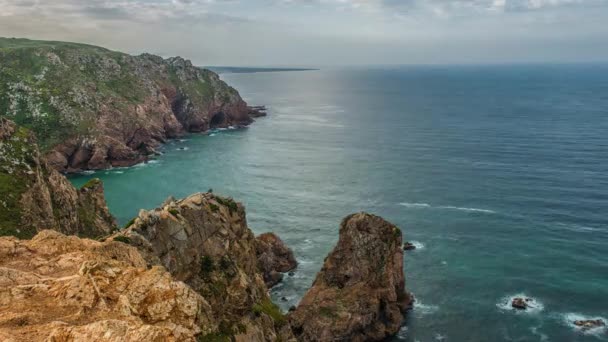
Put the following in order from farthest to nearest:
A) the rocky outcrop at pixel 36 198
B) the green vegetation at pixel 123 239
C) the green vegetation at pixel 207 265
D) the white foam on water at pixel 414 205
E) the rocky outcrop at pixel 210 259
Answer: the white foam on water at pixel 414 205
the rocky outcrop at pixel 36 198
the green vegetation at pixel 207 265
the rocky outcrop at pixel 210 259
the green vegetation at pixel 123 239

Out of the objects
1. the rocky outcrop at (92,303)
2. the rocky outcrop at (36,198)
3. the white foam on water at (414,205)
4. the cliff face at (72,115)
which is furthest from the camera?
the cliff face at (72,115)

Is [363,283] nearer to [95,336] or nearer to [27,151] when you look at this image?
[27,151]

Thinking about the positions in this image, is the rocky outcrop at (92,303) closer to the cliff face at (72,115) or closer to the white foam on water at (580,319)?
the white foam on water at (580,319)

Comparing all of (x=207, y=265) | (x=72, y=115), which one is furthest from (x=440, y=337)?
(x=72, y=115)

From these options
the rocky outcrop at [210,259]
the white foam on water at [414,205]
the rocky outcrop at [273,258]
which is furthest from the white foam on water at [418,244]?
the rocky outcrop at [210,259]

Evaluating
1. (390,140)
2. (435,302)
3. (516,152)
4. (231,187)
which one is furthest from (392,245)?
(390,140)

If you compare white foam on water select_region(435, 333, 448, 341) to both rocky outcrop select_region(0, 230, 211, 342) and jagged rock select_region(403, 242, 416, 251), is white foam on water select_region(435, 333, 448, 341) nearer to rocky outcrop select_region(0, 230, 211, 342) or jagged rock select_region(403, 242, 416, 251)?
jagged rock select_region(403, 242, 416, 251)

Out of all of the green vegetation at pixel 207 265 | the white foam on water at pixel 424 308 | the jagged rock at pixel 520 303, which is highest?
the green vegetation at pixel 207 265
